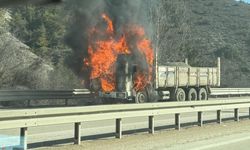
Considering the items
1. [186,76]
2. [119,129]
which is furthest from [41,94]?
[119,129]

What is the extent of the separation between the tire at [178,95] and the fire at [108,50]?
12.1 ft

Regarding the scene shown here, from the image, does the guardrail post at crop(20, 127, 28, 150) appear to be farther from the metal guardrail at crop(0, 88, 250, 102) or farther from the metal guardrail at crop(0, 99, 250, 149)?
the metal guardrail at crop(0, 88, 250, 102)

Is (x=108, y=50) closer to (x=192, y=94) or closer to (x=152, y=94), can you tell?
(x=152, y=94)

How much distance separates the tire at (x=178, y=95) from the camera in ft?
99.1

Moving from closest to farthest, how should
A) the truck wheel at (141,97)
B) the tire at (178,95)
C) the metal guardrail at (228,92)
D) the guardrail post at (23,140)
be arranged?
the guardrail post at (23,140) < the truck wheel at (141,97) < the tire at (178,95) < the metal guardrail at (228,92)

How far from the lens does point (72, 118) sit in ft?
36.9

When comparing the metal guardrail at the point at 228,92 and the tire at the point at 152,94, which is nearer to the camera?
the tire at the point at 152,94

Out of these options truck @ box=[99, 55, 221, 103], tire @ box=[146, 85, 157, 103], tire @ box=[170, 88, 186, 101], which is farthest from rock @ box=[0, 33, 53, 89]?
tire @ box=[170, 88, 186, 101]

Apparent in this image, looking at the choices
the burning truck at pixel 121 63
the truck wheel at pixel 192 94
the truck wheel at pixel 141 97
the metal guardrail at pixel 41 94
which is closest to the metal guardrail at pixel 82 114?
the burning truck at pixel 121 63

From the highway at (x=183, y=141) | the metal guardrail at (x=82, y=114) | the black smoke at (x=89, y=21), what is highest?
the black smoke at (x=89, y=21)

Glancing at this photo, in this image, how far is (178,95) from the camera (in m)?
30.6

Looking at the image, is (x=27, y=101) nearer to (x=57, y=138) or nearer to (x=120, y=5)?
(x=120, y=5)

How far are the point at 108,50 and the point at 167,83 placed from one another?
4983 mm

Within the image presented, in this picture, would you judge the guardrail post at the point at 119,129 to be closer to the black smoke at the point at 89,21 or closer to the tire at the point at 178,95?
the black smoke at the point at 89,21
